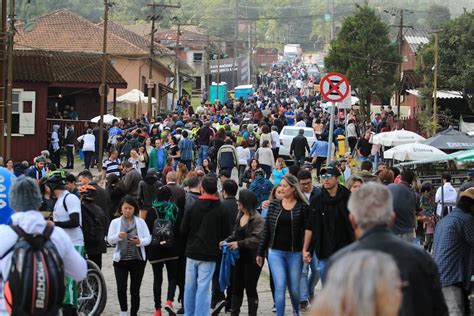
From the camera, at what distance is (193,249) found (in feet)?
39.3

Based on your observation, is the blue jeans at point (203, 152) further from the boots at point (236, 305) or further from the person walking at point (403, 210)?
the person walking at point (403, 210)

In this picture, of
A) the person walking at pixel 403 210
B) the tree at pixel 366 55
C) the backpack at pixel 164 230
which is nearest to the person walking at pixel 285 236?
the person walking at pixel 403 210

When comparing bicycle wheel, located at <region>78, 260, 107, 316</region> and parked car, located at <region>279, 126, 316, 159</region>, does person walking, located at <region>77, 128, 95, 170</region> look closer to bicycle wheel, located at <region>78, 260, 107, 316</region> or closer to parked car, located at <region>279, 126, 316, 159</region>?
parked car, located at <region>279, 126, 316, 159</region>

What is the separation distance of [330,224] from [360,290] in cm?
683

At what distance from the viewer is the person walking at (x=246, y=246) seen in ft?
40.8

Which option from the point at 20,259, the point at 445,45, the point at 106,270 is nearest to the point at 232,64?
the point at 445,45

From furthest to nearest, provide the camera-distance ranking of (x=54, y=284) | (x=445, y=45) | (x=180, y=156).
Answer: (x=445, y=45)
(x=180, y=156)
(x=54, y=284)

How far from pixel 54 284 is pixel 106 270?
31.9ft

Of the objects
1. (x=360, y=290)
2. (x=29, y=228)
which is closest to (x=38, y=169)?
(x=29, y=228)

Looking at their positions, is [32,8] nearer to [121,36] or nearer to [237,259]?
[121,36]

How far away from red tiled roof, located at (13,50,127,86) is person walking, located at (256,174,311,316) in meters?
27.4

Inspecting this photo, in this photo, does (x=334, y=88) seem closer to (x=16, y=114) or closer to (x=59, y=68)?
(x=16, y=114)

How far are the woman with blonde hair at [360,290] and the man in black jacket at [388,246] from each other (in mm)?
874

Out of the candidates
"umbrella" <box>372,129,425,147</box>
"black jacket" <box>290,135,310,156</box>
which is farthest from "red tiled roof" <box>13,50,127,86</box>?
"umbrella" <box>372,129,425,147</box>
